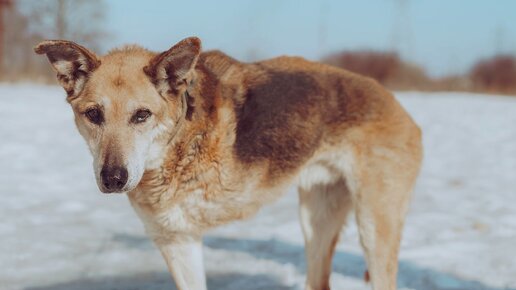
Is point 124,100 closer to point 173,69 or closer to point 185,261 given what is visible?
point 173,69

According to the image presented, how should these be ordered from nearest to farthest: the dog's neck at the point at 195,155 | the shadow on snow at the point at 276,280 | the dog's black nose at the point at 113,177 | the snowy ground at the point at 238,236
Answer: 1. the dog's black nose at the point at 113,177
2. the dog's neck at the point at 195,155
3. the shadow on snow at the point at 276,280
4. the snowy ground at the point at 238,236

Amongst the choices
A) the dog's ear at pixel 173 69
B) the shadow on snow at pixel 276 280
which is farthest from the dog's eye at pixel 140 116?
the shadow on snow at pixel 276 280

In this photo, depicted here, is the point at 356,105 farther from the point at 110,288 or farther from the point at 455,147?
the point at 455,147

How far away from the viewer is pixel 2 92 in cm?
1373

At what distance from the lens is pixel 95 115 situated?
126 inches

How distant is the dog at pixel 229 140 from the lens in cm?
322

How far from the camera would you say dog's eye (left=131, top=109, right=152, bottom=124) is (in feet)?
10.6

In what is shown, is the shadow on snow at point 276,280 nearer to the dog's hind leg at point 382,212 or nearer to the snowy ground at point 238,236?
the snowy ground at point 238,236

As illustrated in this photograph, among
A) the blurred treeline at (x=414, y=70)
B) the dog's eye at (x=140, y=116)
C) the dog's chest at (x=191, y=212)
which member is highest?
the dog's eye at (x=140, y=116)

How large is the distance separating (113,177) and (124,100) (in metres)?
0.41

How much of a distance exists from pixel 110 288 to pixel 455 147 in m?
8.01

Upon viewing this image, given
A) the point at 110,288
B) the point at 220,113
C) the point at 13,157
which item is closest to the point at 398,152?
the point at 220,113

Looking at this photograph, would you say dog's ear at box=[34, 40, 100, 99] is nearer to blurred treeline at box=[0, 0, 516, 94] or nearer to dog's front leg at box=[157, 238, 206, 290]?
dog's front leg at box=[157, 238, 206, 290]

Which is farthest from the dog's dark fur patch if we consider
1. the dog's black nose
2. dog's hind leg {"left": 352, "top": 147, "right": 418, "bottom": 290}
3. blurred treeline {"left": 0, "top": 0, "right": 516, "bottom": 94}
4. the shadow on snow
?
blurred treeline {"left": 0, "top": 0, "right": 516, "bottom": 94}
